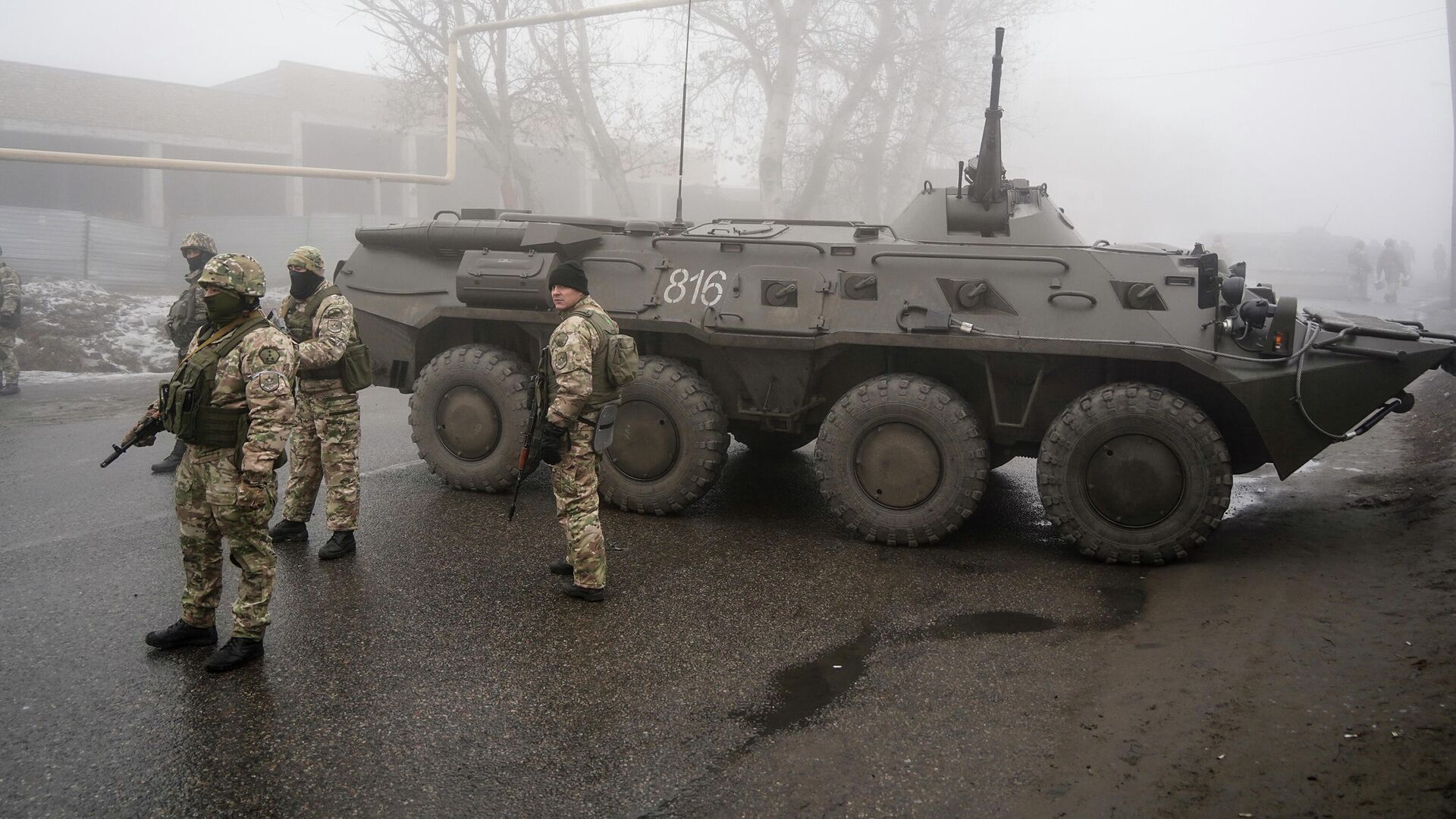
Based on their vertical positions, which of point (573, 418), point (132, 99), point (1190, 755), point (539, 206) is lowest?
point (1190, 755)

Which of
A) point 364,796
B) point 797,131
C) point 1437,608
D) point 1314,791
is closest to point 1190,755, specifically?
point 1314,791

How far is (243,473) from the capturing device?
405cm

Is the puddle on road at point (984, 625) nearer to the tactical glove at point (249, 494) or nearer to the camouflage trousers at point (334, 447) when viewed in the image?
the tactical glove at point (249, 494)

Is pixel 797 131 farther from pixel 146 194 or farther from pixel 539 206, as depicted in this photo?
pixel 146 194

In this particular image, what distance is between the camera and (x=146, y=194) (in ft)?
69.4

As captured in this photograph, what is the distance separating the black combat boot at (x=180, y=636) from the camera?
435 cm

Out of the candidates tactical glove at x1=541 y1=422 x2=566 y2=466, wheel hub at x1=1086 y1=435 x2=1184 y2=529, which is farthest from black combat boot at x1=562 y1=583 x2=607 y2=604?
wheel hub at x1=1086 y1=435 x2=1184 y2=529

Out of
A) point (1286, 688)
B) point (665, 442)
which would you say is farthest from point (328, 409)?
point (1286, 688)

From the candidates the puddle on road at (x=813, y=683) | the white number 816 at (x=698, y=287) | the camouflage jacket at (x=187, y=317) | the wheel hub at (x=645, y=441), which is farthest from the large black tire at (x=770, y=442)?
the camouflage jacket at (x=187, y=317)

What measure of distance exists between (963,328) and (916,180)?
73.5 ft

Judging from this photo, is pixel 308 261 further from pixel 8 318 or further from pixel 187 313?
pixel 8 318

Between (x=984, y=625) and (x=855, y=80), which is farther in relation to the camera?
(x=855, y=80)

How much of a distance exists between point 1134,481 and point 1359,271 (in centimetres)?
Answer: 2409

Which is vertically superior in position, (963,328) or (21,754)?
(963,328)
